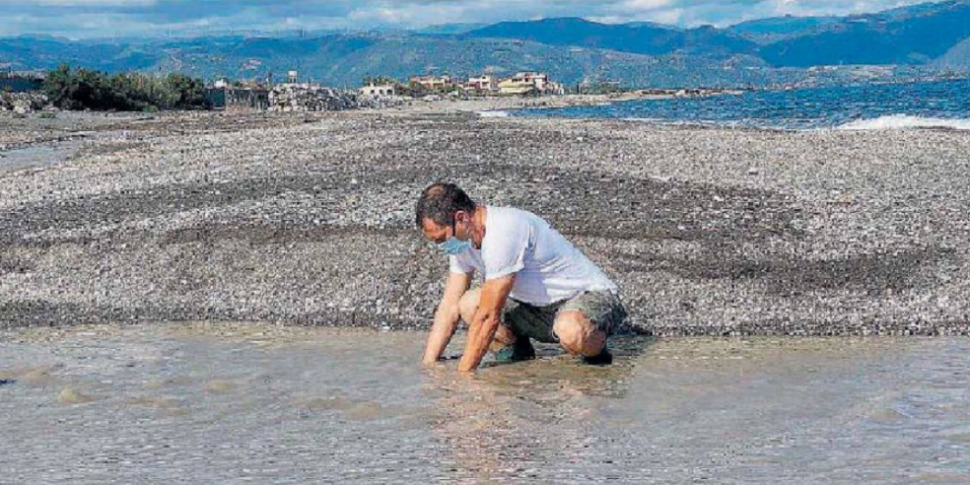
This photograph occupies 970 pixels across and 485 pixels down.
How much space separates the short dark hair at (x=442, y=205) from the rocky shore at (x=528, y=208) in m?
A: 2.63

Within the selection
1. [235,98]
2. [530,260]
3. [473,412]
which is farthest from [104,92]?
[473,412]

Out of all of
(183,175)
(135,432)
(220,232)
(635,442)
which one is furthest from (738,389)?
(183,175)

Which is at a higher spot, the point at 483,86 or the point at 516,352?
the point at 516,352

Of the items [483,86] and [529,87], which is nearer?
[529,87]

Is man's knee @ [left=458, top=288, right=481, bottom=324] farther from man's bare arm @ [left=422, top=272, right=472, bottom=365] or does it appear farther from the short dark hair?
the short dark hair

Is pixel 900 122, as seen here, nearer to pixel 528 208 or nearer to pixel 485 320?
pixel 528 208

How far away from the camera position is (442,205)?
805 cm

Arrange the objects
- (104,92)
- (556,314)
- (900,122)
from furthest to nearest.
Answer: (104,92), (900,122), (556,314)

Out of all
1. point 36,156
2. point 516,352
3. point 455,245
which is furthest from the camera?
point 36,156

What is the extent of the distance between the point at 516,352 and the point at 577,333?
77cm

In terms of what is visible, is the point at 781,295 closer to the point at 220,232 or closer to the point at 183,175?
the point at 220,232

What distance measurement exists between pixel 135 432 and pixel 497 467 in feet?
7.57

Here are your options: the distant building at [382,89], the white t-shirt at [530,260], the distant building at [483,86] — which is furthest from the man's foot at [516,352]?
the distant building at [483,86]

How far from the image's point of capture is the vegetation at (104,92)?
76.5 m
